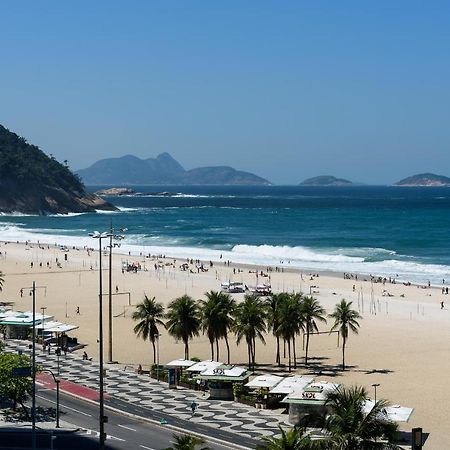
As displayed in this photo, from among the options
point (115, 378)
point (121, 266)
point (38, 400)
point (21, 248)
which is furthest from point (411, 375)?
point (21, 248)

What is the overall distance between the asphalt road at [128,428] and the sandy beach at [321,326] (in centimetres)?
796

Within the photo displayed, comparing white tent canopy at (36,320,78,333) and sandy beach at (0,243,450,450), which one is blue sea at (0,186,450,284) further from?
white tent canopy at (36,320,78,333)

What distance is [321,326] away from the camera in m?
59.2

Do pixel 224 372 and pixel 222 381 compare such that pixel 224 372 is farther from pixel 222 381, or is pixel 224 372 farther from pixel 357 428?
pixel 357 428

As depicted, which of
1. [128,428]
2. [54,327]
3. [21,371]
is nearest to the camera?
[21,371]

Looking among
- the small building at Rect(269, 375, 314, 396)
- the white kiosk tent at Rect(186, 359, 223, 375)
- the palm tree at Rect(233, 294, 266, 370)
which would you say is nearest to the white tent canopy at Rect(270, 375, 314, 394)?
the small building at Rect(269, 375, 314, 396)

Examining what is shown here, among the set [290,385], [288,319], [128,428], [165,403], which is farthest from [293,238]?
[128,428]

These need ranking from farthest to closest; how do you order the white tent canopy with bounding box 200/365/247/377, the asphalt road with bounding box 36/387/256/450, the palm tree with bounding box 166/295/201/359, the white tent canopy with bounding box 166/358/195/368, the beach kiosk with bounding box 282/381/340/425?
the palm tree with bounding box 166/295/201/359, the white tent canopy with bounding box 166/358/195/368, the white tent canopy with bounding box 200/365/247/377, the beach kiosk with bounding box 282/381/340/425, the asphalt road with bounding box 36/387/256/450

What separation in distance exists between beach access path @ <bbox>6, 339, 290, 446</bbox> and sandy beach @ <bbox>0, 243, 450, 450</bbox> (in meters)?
4.19

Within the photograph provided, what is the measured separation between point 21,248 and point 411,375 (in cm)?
8388

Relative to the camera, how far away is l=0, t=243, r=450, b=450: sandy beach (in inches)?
1706

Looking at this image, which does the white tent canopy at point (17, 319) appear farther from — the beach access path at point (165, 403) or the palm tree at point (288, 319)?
the palm tree at point (288, 319)

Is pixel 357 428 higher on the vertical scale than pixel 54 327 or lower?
higher

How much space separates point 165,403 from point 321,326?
2208cm
